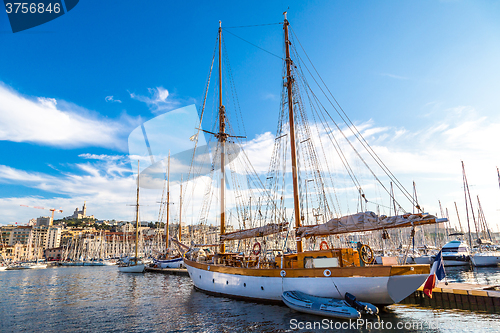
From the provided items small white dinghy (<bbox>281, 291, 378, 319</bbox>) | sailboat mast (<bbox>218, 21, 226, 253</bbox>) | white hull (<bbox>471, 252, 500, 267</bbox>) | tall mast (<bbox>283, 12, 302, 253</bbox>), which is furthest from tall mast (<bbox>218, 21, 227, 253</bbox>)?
white hull (<bbox>471, 252, 500, 267</bbox>)

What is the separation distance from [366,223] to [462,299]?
22.0 ft

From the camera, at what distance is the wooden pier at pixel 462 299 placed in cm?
1476

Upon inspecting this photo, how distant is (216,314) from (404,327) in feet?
33.4

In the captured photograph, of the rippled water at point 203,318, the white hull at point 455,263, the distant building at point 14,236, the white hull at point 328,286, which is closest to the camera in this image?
the rippled water at point 203,318

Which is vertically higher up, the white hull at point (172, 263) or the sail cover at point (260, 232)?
the sail cover at point (260, 232)

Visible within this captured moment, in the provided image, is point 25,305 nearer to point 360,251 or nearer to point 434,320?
point 360,251

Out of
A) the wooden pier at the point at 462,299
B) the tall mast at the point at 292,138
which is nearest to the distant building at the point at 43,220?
the tall mast at the point at 292,138

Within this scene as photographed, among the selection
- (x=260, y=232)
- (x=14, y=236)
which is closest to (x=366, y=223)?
(x=260, y=232)

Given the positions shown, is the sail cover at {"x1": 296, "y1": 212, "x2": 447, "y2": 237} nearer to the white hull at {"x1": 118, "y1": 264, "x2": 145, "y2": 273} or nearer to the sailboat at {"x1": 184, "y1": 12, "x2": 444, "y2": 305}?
the sailboat at {"x1": 184, "y1": 12, "x2": 444, "y2": 305}

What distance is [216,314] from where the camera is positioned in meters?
16.8

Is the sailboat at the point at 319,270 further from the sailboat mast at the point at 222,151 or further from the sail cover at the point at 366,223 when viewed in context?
the sailboat mast at the point at 222,151

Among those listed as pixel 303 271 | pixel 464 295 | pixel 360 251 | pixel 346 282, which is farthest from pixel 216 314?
pixel 464 295

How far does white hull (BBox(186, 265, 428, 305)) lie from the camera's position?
14016 millimetres

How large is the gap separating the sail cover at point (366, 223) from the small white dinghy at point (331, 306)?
13.7 ft
